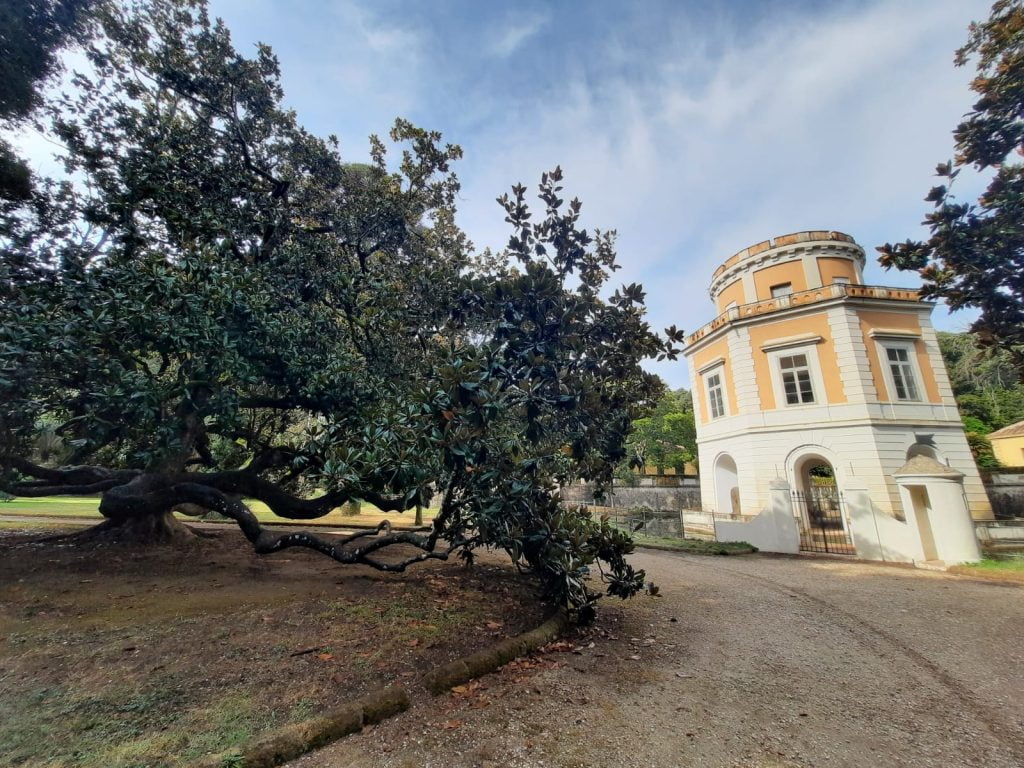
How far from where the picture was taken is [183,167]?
7.25m

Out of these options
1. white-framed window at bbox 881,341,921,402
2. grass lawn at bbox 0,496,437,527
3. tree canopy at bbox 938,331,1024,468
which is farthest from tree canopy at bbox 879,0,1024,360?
tree canopy at bbox 938,331,1024,468

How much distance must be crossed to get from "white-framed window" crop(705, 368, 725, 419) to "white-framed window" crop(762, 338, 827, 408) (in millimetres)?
2256

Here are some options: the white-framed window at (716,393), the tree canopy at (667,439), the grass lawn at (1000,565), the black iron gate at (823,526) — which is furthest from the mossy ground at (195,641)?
the tree canopy at (667,439)

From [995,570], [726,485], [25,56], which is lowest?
[995,570]

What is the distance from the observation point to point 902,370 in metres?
16.0

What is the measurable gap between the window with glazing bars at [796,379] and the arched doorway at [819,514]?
214 cm

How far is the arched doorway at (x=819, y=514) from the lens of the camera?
12.0 metres

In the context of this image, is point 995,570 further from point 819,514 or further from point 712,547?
point 819,514

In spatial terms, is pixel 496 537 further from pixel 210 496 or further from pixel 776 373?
pixel 776 373

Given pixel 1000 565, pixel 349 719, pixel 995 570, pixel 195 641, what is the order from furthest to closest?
pixel 1000 565, pixel 995 570, pixel 195 641, pixel 349 719

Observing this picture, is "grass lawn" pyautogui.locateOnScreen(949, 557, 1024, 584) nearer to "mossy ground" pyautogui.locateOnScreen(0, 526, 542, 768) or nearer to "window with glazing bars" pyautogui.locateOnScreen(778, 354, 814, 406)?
"window with glazing bars" pyautogui.locateOnScreen(778, 354, 814, 406)

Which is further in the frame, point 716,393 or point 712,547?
point 716,393

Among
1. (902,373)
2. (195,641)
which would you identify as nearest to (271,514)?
(195,641)

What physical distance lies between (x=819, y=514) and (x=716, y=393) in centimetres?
Answer: 603
